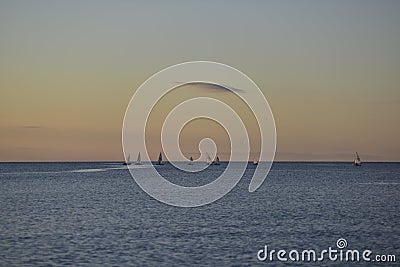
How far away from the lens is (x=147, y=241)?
57.3 metres

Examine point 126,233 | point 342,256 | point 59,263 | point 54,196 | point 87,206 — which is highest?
point 54,196

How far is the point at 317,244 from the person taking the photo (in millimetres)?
56469

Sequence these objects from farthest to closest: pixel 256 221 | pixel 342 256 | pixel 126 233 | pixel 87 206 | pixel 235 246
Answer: pixel 87 206 < pixel 256 221 < pixel 126 233 < pixel 235 246 < pixel 342 256

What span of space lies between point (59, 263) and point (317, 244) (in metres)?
22.7

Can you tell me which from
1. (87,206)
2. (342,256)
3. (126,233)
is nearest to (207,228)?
(126,233)

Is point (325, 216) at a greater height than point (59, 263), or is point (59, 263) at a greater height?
point (325, 216)

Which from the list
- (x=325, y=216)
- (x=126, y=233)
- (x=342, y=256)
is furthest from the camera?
(x=325, y=216)

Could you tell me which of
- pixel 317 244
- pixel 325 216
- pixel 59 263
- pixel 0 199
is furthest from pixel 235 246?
pixel 0 199

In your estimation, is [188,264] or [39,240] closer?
[188,264]

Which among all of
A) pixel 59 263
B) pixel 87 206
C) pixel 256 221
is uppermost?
pixel 87 206

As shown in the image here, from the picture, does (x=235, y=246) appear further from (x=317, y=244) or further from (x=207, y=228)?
(x=207, y=228)

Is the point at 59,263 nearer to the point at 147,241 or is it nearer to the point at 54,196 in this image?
the point at 147,241

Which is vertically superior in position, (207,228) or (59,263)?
(207,228)

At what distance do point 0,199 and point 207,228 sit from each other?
58091 millimetres
